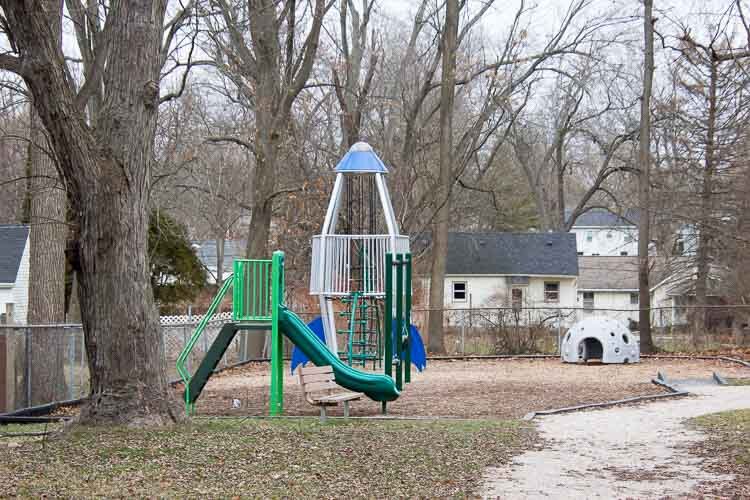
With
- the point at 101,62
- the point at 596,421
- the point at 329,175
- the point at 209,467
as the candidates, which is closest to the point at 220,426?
the point at 209,467

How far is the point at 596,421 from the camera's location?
44.6ft

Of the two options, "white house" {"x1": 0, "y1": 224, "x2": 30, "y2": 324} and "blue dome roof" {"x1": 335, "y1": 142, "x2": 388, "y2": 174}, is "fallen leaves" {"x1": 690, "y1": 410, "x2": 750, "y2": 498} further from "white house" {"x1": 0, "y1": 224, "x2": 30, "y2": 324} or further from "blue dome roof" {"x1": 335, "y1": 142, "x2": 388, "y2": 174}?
"white house" {"x1": 0, "y1": 224, "x2": 30, "y2": 324}

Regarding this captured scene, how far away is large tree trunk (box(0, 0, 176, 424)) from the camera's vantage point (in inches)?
422

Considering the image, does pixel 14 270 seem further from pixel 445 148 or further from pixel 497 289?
pixel 497 289

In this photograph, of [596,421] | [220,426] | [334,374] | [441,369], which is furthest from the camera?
[441,369]

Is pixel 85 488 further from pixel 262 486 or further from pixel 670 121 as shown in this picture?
pixel 670 121

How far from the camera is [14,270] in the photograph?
3831cm

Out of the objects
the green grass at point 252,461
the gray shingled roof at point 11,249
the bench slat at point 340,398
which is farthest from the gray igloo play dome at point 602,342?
the gray shingled roof at point 11,249

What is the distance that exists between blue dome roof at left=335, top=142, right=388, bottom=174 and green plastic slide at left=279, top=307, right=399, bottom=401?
5.91m

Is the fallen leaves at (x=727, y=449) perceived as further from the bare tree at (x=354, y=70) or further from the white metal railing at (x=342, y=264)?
the bare tree at (x=354, y=70)

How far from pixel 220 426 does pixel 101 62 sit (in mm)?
6430

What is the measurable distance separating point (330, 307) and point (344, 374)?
560 cm

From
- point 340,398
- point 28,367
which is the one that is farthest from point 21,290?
point 340,398

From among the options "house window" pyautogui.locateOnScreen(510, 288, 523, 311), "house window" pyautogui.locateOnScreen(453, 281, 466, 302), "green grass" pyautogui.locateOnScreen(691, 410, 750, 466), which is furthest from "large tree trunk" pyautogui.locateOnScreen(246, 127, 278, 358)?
"house window" pyautogui.locateOnScreen(510, 288, 523, 311)
